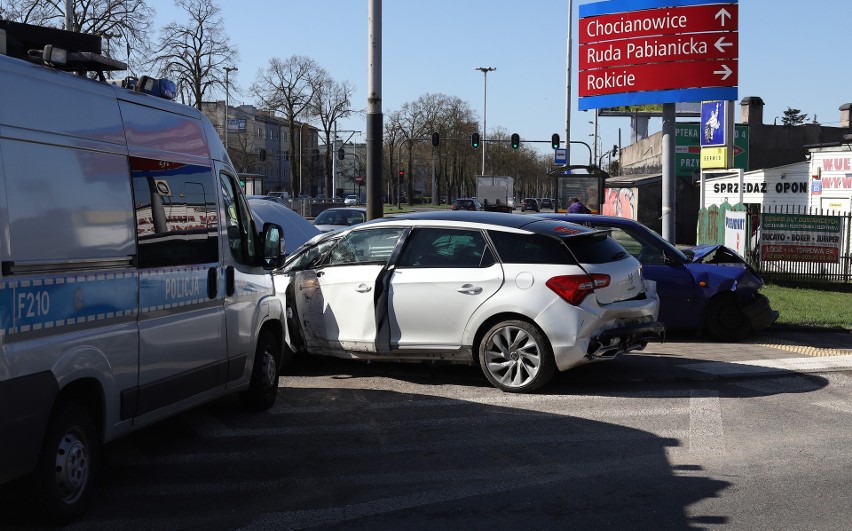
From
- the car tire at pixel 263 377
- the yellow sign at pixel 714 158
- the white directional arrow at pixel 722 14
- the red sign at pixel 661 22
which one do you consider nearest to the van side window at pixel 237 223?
the car tire at pixel 263 377

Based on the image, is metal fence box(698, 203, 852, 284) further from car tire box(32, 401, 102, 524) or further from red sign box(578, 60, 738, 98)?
car tire box(32, 401, 102, 524)

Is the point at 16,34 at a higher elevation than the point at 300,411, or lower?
higher

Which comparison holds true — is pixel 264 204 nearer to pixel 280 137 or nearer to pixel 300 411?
pixel 300 411

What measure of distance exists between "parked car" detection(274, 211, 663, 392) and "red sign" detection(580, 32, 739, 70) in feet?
30.5

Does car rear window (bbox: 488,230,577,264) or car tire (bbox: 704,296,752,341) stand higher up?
car rear window (bbox: 488,230,577,264)

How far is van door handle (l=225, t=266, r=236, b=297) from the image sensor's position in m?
7.37

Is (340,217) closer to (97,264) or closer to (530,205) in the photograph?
(97,264)

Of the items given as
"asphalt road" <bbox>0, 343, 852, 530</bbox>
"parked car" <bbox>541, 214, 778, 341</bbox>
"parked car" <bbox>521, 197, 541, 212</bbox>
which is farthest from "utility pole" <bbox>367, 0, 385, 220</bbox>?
"parked car" <bbox>521, 197, 541, 212</bbox>

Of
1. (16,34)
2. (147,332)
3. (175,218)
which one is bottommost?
(147,332)

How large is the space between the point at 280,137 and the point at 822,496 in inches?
5517

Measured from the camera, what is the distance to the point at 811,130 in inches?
1879

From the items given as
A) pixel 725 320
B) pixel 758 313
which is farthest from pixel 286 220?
pixel 758 313

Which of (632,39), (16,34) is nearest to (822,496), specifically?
(16,34)

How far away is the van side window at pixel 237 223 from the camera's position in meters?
7.62
